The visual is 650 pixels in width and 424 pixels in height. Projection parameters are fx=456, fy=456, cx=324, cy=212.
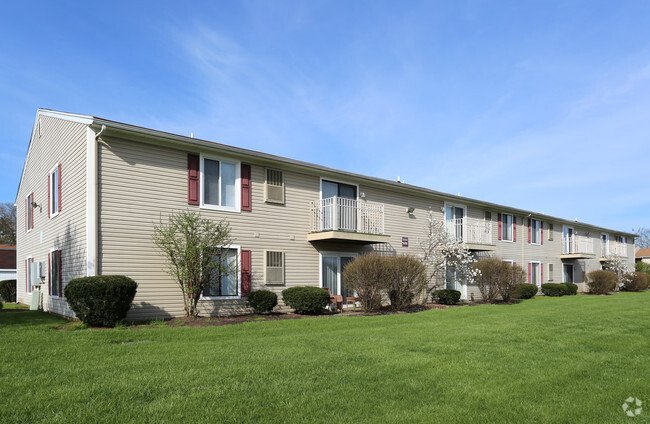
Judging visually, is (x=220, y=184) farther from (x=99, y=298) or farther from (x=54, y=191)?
(x=54, y=191)

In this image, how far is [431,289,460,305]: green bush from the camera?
17.4 m

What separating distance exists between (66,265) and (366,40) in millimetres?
10760

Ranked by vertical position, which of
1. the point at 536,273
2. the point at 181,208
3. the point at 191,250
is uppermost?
the point at 181,208

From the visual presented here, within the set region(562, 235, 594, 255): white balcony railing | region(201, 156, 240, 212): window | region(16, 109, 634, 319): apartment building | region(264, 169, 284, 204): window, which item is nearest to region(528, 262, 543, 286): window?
region(562, 235, 594, 255): white balcony railing

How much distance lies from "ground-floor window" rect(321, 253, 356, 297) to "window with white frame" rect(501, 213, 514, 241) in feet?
36.5

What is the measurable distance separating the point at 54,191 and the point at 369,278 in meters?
10.1

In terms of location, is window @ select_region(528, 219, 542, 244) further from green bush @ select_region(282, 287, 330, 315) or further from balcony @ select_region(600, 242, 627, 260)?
green bush @ select_region(282, 287, 330, 315)

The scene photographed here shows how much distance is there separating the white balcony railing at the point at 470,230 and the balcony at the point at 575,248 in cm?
974

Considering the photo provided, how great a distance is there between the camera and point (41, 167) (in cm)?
1623

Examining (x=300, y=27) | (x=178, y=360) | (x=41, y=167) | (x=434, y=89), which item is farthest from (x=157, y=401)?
(x=41, y=167)

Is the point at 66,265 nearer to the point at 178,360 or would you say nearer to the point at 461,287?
the point at 178,360

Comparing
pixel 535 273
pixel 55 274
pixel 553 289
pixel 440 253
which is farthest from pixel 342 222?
pixel 535 273

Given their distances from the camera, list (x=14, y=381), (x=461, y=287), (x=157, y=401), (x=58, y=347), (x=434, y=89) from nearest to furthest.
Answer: (x=157, y=401) → (x=14, y=381) → (x=58, y=347) → (x=434, y=89) → (x=461, y=287)

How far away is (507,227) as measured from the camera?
23.9 m
